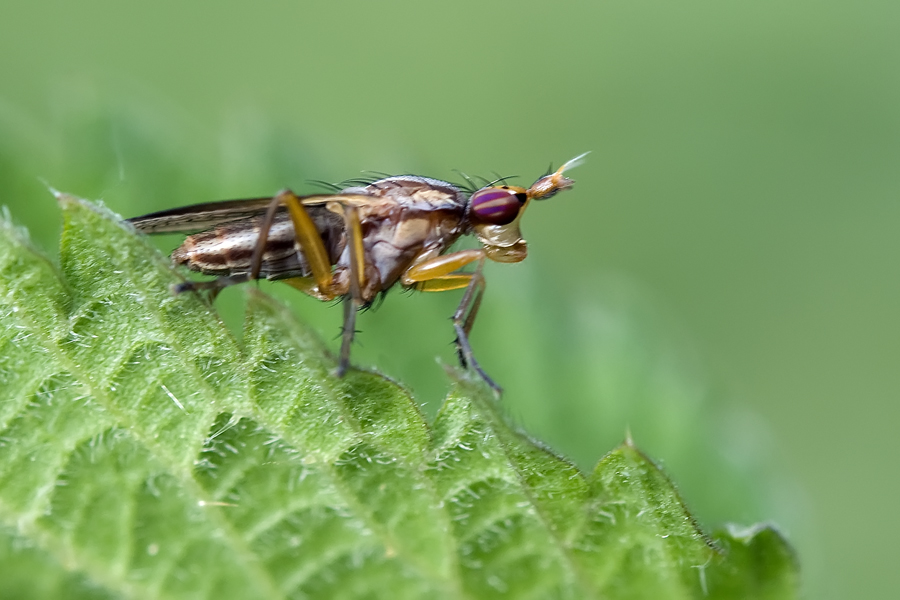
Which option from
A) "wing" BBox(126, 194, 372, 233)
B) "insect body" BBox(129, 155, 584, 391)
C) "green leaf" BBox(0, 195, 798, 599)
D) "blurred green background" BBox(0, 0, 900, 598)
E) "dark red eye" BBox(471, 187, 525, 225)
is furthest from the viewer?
"blurred green background" BBox(0, 0, 900, 598)

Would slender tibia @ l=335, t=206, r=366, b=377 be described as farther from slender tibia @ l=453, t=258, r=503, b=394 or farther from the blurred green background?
the blurred green background

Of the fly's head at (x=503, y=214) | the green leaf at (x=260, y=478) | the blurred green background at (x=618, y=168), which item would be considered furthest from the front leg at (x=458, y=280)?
the green leaf at (x=260, y=478)

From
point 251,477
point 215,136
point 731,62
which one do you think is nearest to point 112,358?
point 251,477

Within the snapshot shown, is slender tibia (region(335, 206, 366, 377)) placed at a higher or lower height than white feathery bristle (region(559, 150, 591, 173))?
lower

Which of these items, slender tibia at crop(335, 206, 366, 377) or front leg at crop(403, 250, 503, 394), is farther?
front leg at crop(403, 250, 503, 394)

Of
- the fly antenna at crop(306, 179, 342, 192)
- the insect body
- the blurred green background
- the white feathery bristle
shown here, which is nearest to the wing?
the insect body

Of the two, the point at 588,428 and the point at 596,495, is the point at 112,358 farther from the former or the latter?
the point at 588,428

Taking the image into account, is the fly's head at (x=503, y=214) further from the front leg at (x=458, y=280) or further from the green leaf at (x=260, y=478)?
the green leaf at (x=260, y=478)

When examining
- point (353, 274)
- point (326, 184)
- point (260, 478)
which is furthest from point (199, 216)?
point (260, 478)
